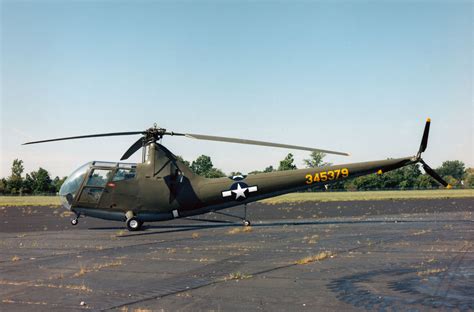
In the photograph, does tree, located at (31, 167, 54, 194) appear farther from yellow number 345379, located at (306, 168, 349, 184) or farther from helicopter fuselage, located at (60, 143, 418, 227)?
yellow number 345379, located at (306, 168, 349, 184)

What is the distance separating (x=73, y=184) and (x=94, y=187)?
1.03 m

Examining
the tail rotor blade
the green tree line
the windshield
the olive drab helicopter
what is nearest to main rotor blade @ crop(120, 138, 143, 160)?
the olive drab helicopter

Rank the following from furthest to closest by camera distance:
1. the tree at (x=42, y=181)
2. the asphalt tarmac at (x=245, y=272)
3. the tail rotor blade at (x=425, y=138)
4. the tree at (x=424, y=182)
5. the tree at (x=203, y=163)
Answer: the tree at (x=203, y=163) < the tree at (x=42, y=181) < the tree at (x=424, y=182) < the tail rotor blade at (x=425, y=138) < the asphalt tarmac at (x=245, y=272)

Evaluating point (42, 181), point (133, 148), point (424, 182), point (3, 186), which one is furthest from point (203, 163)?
point (133, 148)

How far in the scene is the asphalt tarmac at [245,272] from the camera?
8.10 meters

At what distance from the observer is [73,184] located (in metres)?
21.3

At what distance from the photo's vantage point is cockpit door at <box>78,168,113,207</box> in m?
21.2

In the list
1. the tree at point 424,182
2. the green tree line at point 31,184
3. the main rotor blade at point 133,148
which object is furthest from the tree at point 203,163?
the main rotor blade at point 133,148

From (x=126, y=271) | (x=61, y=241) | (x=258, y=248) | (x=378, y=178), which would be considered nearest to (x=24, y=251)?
(x=61, y=241)

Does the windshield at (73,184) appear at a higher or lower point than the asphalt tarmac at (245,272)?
higher

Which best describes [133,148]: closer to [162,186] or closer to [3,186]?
[162,186]

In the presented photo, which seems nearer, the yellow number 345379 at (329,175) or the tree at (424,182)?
the yellow number 345379 at (329,175)

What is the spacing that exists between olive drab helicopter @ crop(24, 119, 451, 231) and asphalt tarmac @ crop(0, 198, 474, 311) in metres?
2.49

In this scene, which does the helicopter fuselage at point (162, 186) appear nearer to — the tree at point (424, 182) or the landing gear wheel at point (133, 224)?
the landing gear wheel at point (133, 224)
